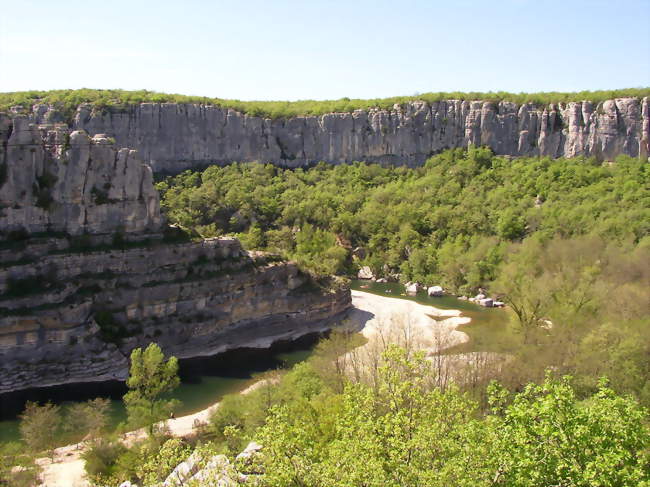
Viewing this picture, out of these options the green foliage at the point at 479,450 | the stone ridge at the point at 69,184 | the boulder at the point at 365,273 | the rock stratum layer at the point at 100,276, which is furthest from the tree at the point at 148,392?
the boulder at the point at 365,273

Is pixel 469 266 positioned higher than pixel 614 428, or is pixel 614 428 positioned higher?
pixel 614 428

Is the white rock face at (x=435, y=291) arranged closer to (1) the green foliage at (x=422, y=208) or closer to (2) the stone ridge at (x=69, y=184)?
(1) the green foliage at (x=422, y=208)

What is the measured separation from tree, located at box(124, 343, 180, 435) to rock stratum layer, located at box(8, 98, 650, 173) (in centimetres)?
6058

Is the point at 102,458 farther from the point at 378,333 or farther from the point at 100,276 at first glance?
the point at 378,333

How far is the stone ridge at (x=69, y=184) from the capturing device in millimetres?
40812

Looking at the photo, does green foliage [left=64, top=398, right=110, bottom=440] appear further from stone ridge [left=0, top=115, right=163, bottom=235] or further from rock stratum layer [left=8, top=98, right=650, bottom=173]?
rock stratum layer [left=8, top=98, right=650, bottom=173]

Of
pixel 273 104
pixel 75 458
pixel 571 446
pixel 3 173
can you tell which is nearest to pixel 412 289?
pixel 3 173

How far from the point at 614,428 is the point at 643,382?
15.8m

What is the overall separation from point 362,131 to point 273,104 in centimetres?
1886

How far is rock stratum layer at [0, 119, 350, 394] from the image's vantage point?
37094mm

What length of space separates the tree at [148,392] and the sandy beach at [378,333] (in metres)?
0.76

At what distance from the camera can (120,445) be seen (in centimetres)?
2539

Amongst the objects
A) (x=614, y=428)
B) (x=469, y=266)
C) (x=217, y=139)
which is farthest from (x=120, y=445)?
(x=217, y=139)

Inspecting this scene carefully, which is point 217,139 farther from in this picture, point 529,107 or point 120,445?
point 120,445
